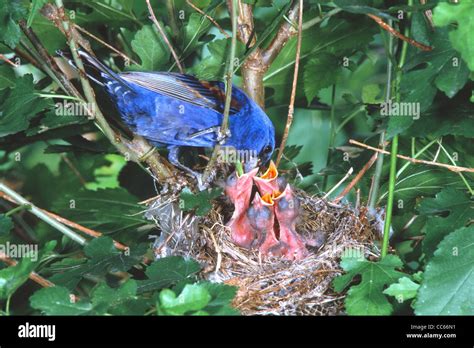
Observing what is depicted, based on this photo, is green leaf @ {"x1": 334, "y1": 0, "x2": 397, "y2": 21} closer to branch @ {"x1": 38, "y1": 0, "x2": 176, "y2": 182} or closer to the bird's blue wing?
branch @ {"x1": 38, "y1": 0, "x2": 176, "y2": 182}

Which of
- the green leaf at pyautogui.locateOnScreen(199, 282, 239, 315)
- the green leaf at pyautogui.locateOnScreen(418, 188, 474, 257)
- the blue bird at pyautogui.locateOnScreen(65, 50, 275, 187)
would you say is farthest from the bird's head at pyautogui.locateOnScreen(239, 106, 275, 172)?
the green leaf at pyautogui.locateOnScreen(199, 282, 239, 315)

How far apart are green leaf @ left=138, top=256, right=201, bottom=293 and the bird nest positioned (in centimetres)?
54

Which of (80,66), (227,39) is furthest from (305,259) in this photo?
(80,66)

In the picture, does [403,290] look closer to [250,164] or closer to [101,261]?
[101,261]

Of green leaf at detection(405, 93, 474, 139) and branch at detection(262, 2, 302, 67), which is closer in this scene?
green leaf at detection(405, 93, 474, 139)

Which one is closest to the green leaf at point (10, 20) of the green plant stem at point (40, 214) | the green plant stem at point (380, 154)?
the green plant stem at point (40, 214)

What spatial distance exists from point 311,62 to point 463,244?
1.47 m

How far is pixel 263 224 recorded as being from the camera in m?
4.14

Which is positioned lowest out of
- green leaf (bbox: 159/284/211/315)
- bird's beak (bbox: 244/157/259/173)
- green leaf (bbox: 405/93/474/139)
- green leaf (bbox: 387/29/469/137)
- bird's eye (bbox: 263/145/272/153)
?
green leaf (bbox: 159/284/211/315)

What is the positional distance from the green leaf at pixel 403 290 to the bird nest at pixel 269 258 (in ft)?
2.06

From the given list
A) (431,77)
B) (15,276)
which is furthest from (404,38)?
(15,276)

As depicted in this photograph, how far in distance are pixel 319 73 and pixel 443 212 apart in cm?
104

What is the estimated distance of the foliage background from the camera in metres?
2.98
